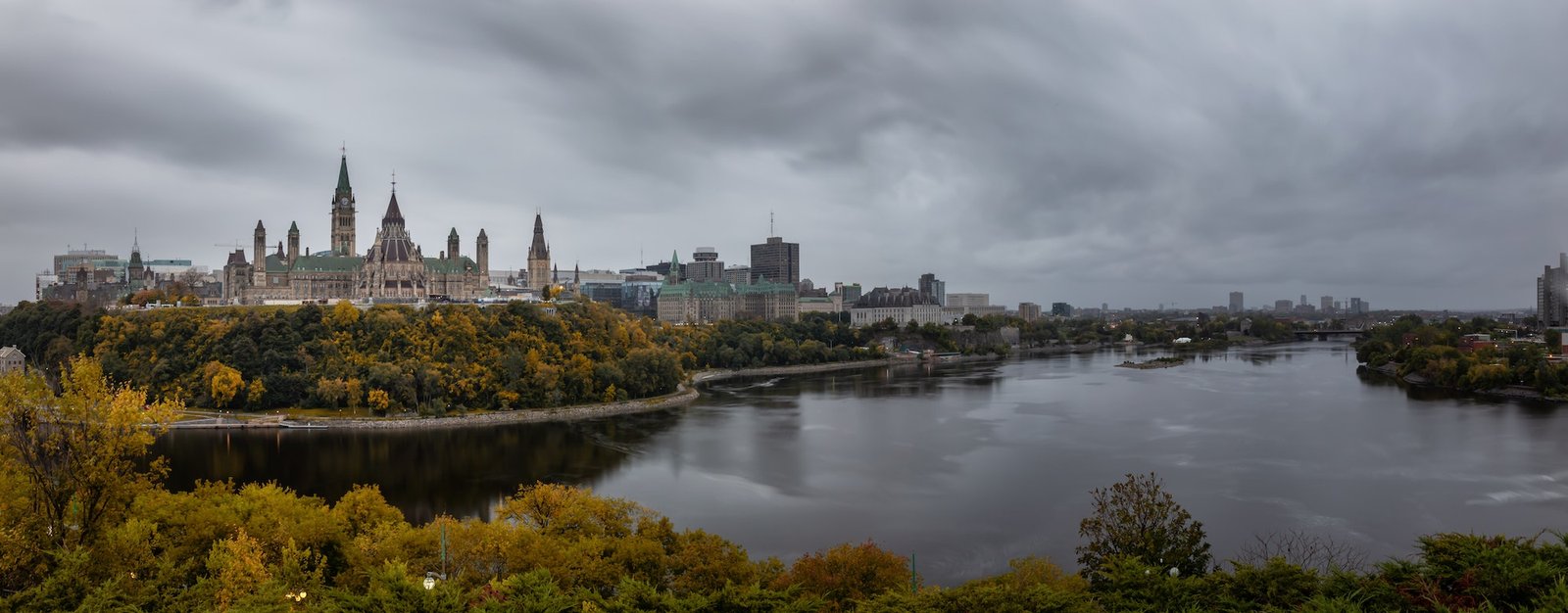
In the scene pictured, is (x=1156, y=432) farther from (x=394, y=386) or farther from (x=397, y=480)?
(x=394, y=386)

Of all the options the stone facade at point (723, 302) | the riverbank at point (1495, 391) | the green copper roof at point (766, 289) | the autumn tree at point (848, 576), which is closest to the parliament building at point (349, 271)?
the stone facade at point (723, 302)

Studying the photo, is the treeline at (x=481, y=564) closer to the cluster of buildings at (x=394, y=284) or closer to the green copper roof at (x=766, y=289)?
the cluster of buildings at (x=394, y=284)

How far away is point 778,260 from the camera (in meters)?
127

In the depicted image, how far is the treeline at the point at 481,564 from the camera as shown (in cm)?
820

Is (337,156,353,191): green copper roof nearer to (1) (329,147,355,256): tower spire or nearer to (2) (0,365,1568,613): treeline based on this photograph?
(1) (329,147,355,256): tower spire

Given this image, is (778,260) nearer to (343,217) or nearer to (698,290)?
(698,290)

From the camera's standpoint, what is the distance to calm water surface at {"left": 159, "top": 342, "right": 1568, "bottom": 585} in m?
16.8

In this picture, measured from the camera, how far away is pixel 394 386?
1245 inches

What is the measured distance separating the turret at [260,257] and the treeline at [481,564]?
Answer: 45893 mm

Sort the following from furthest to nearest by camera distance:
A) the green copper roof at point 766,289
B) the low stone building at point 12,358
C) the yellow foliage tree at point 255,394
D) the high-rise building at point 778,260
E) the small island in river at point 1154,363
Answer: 1. the high-rise building at point 778,260
2. the green copper roof at point 766,289
3. the small island in river at point 1154,363
4. the low stone building at point 12,358
5. the yellow foliage tree at point 255,394

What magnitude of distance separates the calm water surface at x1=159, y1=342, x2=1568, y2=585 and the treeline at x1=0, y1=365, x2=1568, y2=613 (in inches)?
156

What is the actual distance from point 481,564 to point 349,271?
47670 millimetres

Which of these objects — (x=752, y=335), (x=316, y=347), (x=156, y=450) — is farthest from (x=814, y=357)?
(x=156, y=450)

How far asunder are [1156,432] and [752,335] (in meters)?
31.0
